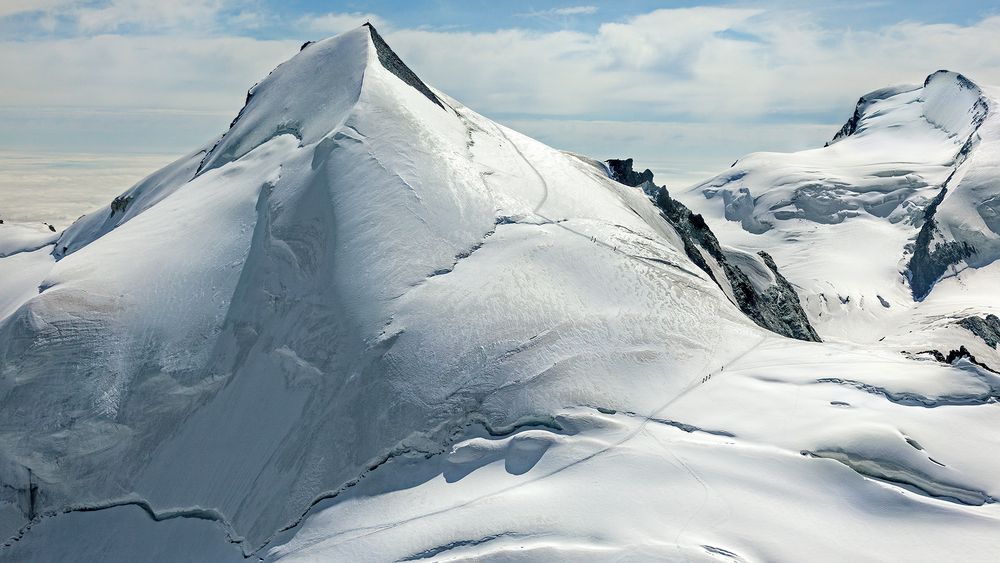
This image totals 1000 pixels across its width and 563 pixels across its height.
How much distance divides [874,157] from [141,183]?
9228 centimetres

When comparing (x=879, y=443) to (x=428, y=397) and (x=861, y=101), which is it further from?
Result: (x=861, y=101)

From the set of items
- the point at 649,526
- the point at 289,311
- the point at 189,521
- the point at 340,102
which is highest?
the point at 340,102

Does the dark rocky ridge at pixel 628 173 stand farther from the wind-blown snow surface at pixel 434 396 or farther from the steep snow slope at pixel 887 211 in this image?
the steep snow slope at pixel 887 211

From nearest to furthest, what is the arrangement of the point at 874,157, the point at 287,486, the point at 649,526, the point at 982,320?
1. the point at 649,526
2. the point at 287,486
3. the point at 982,320
4. the point at 874,157

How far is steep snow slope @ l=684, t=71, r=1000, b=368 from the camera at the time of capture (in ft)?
245

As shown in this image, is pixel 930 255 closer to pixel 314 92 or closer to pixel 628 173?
pixel 628 173

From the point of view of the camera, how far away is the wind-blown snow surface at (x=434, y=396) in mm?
20609

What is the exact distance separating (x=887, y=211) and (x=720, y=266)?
65.4 metres

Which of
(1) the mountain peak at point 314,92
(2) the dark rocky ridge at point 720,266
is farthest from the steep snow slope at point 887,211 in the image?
(1) the mountain peak at point 314,92

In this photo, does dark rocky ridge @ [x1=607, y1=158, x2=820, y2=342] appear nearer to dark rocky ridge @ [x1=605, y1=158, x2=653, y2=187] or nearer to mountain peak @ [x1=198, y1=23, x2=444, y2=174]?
dark rocky ridge @ [x1=605, y1=158, x2=653, y2=187]

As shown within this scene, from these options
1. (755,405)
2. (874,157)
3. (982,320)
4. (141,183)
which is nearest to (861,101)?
(874,157)

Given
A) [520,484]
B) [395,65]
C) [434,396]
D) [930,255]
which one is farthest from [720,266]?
[930,255]

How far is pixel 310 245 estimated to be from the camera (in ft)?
97.9

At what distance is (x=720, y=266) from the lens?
135 ft
